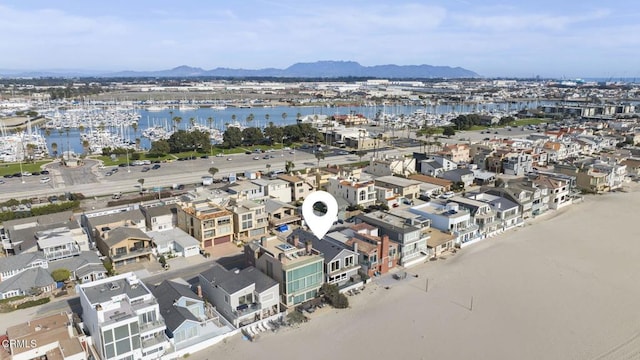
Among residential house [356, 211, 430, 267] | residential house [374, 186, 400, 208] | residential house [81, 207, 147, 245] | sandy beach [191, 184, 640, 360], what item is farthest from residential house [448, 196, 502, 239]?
residential house [81, 207, 147, 245]

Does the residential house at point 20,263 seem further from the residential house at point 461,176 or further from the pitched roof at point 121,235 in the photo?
the residential house at point 461,176

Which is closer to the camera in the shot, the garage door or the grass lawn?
the garage door

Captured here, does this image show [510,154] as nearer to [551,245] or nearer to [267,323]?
[551,245]

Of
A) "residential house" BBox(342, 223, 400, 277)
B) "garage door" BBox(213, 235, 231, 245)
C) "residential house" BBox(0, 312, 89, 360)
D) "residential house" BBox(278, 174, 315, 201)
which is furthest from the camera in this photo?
"residential house" BBox(278, 174, 315, 201)

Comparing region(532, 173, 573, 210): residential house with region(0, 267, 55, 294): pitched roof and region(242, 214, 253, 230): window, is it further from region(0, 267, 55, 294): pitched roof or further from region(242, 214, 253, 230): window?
region(0, 267, 55, 294): pitched roof

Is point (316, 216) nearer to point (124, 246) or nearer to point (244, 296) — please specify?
point (244, 296)

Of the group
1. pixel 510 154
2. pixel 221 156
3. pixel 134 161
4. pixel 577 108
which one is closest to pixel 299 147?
pixel 221 156

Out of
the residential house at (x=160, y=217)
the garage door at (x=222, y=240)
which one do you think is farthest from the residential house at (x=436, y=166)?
the residential house at (x=160, y=217)

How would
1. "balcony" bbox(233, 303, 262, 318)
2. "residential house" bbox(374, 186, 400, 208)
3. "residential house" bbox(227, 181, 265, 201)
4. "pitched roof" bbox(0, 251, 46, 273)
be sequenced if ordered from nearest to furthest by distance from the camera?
"balcony" bbox(233, 303, 262, 318)
"pitched roof" bbox(0, 251, 46, 273)
"residential house" bbox(227, 181, 265, 201)
"residential house" bbox(374, 186, 400, 208)
